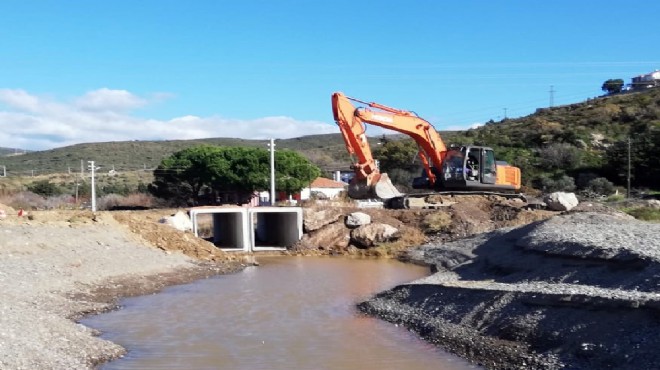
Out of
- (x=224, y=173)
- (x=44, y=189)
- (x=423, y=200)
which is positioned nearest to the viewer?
(x=423, y=200)

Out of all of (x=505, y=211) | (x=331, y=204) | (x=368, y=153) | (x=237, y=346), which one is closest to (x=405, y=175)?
(x=331, y=204)

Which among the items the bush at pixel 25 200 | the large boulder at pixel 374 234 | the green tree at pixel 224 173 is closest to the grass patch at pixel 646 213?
the large boulder at pixel 374 234

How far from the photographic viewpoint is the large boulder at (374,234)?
117 feet

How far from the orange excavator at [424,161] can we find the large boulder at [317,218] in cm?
369

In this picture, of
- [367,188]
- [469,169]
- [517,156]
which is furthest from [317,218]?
[517,156]

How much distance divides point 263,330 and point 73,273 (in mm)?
8988

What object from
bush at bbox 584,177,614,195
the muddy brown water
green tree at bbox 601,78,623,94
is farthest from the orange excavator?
green tree at bbox 601,78,623,94

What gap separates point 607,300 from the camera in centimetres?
1222

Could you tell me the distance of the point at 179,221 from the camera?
1390 inches

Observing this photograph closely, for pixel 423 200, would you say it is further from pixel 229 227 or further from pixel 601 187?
A: pixel 601 187

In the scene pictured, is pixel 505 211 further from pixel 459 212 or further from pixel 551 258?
pixel 551 258

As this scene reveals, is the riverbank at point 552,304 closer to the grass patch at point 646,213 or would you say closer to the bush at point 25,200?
the grass patch at point 646,213

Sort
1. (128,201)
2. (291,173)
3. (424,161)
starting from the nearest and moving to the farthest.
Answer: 1. (424,161)
2. (291,173)
3. (128,201)

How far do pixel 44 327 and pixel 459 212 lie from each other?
83.6 feet
